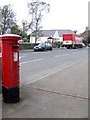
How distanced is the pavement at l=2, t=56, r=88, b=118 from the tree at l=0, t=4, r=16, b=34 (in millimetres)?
45514

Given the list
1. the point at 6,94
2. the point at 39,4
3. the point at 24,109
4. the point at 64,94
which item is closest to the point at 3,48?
the point at 6,94

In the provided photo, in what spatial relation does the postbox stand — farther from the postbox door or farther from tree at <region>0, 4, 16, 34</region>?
tree at <region>0, 4, 16, 34</region>

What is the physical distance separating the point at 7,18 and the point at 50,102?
4975 cm

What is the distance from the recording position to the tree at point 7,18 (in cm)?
5403

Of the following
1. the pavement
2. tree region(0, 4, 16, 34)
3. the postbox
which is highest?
tree region(0, 4, 16, 34)

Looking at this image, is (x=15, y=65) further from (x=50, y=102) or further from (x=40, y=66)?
(x=40, y=66)

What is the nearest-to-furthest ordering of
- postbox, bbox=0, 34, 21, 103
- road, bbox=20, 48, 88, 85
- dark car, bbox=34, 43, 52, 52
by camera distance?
postbox, bbox=0, 34, 21, 103, road, bbox=20, 48, 88, 85, dark car, bbox=34, 43, 52, 52

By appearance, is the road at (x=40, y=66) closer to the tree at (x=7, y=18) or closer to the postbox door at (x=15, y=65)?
the postbox door at (x=15, y=65)

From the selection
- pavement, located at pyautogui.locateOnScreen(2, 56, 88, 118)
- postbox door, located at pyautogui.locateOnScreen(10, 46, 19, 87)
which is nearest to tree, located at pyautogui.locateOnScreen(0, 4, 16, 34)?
pavement, located at pyautogui.locateOnScreen(2, 56, 88, 118)

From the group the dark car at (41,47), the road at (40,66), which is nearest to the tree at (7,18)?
the dark car at (41,47)

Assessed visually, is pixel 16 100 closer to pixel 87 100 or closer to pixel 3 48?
pixel 3 48

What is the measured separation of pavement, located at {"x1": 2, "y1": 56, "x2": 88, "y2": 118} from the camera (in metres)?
5.94

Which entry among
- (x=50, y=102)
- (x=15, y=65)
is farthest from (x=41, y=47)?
(x=50, y=102)

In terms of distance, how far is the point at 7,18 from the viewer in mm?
55344
